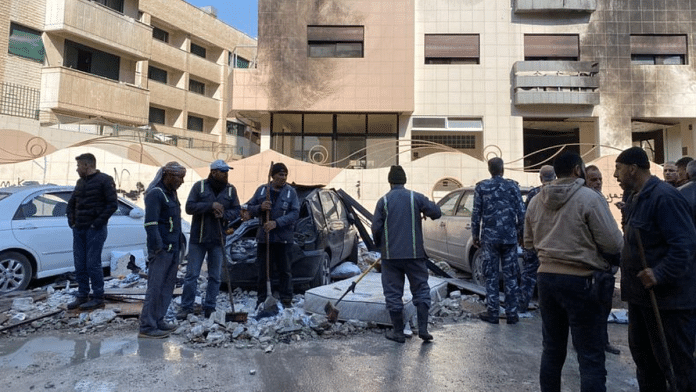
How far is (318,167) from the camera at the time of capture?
1242 centimetres

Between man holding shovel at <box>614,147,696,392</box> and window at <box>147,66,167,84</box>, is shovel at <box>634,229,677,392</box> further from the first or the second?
window at <box>147,66,167,84</box>

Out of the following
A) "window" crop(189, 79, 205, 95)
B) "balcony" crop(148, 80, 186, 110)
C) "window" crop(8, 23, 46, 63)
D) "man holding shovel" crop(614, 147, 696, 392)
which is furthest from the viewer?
"window" crop(189, 79, 205, 95)

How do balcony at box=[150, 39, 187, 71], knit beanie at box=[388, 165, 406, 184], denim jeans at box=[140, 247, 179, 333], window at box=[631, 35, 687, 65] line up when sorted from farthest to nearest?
balcony at box=[150, 39, 187, 71]
window at box=[631, 35, 687, 65]
knit beanie at box=[388, 165, 406, 184]
denim jeans at box=[140, 247, 179, 333]

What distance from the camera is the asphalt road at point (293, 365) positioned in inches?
135

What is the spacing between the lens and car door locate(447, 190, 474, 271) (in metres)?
7.02

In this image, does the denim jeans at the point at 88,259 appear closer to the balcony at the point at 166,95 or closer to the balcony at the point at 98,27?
the balcony at the point at 98,27

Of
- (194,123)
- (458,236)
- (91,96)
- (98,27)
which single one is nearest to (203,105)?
(194,123)

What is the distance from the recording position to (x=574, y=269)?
2775mm

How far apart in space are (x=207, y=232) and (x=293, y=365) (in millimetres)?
2036

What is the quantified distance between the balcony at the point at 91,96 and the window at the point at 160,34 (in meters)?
5.60

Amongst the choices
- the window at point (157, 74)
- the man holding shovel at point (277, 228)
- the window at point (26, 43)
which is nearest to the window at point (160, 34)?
the window at point (157, 74)

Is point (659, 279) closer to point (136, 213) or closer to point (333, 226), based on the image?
point (333, 226)

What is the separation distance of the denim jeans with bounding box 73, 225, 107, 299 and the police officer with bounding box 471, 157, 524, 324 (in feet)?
15.4

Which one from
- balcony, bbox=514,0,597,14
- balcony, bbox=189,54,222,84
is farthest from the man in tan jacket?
balcony, bbox=189,54,222,84
